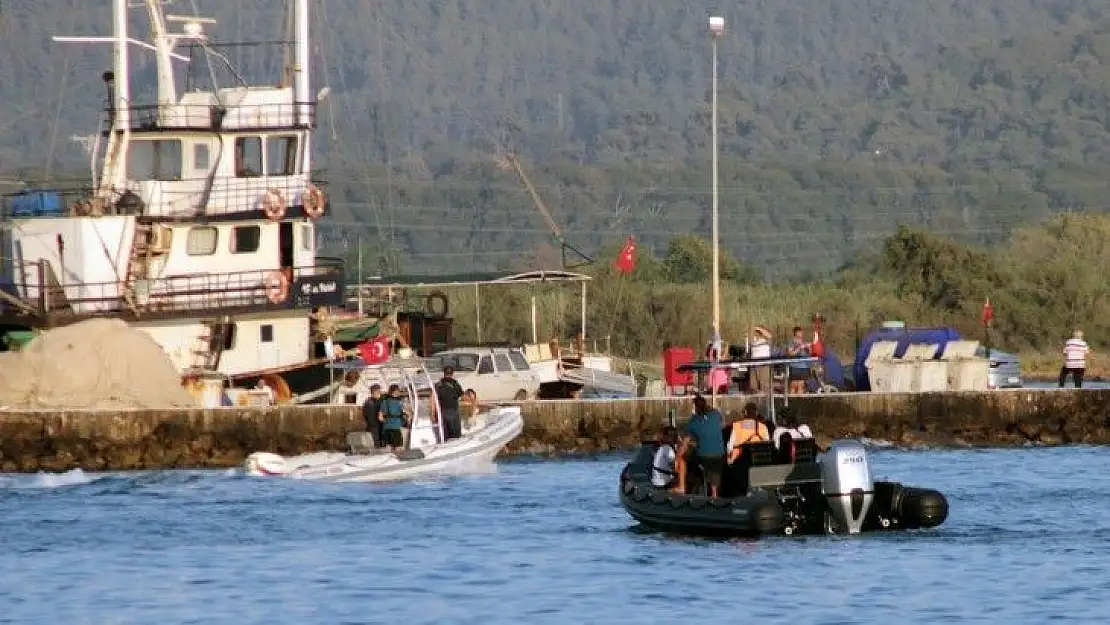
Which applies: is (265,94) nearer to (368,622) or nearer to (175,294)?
(175,294)

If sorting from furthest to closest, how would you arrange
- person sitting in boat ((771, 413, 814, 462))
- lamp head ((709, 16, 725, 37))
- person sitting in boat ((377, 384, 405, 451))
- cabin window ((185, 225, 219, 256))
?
cabin window ((185, 225, 219, 256))
lamp head ((709, 16, 725, 37))
person sitting in boat ((377, 384, 405, 451))
person sitting in boat ((771, 413, 814, 462))

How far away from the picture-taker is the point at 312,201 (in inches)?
2111

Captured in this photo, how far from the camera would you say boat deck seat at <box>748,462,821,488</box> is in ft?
109

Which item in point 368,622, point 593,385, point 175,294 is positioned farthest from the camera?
point 593,385

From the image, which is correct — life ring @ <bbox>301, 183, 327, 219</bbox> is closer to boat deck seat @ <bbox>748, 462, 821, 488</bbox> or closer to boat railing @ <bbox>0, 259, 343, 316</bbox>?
boat railing @ <bbox>0, 259, 343, 316</bbox>

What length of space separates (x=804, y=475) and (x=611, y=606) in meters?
5.34

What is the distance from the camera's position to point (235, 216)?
5288 cm

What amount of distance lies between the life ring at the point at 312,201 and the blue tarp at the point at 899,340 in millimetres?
12155

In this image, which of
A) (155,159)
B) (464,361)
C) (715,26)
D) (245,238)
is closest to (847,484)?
(715,26)

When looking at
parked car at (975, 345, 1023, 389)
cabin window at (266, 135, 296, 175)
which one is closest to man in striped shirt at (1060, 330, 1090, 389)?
parked car at (975, 345, 1023, 389)

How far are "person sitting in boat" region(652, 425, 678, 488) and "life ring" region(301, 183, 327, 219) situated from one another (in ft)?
66.6

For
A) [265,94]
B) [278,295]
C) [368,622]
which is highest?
[265,94]

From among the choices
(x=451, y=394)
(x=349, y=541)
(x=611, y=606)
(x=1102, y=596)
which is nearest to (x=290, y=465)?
(x=451, y=394)

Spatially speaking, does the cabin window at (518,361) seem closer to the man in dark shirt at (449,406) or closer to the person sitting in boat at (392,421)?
the man in dark shirt at (449,406)
